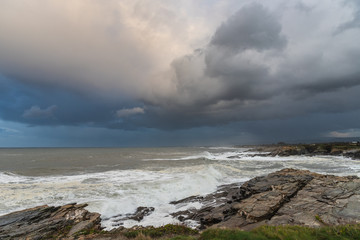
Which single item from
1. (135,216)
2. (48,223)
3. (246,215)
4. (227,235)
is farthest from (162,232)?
(48,223)

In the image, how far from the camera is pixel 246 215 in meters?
12.0

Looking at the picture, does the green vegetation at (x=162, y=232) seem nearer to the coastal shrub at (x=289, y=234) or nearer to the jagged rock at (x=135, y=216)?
the coastal shrub at (x=289, y=234)

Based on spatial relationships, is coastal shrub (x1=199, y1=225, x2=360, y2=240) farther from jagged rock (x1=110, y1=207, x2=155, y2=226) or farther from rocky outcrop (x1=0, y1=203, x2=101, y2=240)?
jagged rock (x1=110, y1=207, x2=155, y2=226)

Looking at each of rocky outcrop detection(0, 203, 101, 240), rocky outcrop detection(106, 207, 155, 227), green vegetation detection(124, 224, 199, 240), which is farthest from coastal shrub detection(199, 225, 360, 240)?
rocky outcrop detection(106, 207, 155, 227)

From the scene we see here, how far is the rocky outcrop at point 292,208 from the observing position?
419 inches

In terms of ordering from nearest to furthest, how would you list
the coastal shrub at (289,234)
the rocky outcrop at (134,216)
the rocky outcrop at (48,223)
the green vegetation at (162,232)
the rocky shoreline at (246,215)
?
the coastal shrub at (289,234) → the green vegetation at (162,232) → the rocky shoreline at (246,215) → the rocky outcrop at (48,223) → the rocky outcrop at (134,216)

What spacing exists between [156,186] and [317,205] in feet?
52.1

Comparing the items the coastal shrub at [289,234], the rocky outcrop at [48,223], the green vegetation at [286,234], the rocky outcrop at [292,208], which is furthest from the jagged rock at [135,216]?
the coastal shrub at [289,234]

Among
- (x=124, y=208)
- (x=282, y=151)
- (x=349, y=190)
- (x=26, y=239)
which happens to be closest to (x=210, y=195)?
(x=124, y=208)

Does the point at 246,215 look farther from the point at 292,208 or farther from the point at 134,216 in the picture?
the point at 134,216

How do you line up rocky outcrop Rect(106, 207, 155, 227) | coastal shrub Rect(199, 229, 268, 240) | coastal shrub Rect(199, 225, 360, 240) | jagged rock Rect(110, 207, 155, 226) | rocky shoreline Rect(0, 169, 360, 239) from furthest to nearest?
jagged rock Rect(110, 207, 155, 226)
rocky outcrop Rect(106, 207, 155, 227)
rocky shoreline Rect(0, 169, 360, 239)
coastal shrub Rect(199, 229, 268, 240)
coastal shrub Rect(199, 225, 360, 240)

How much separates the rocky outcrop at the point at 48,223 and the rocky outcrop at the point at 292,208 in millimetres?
6825

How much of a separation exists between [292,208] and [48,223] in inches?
615

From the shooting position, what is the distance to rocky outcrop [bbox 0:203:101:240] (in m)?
11.0
